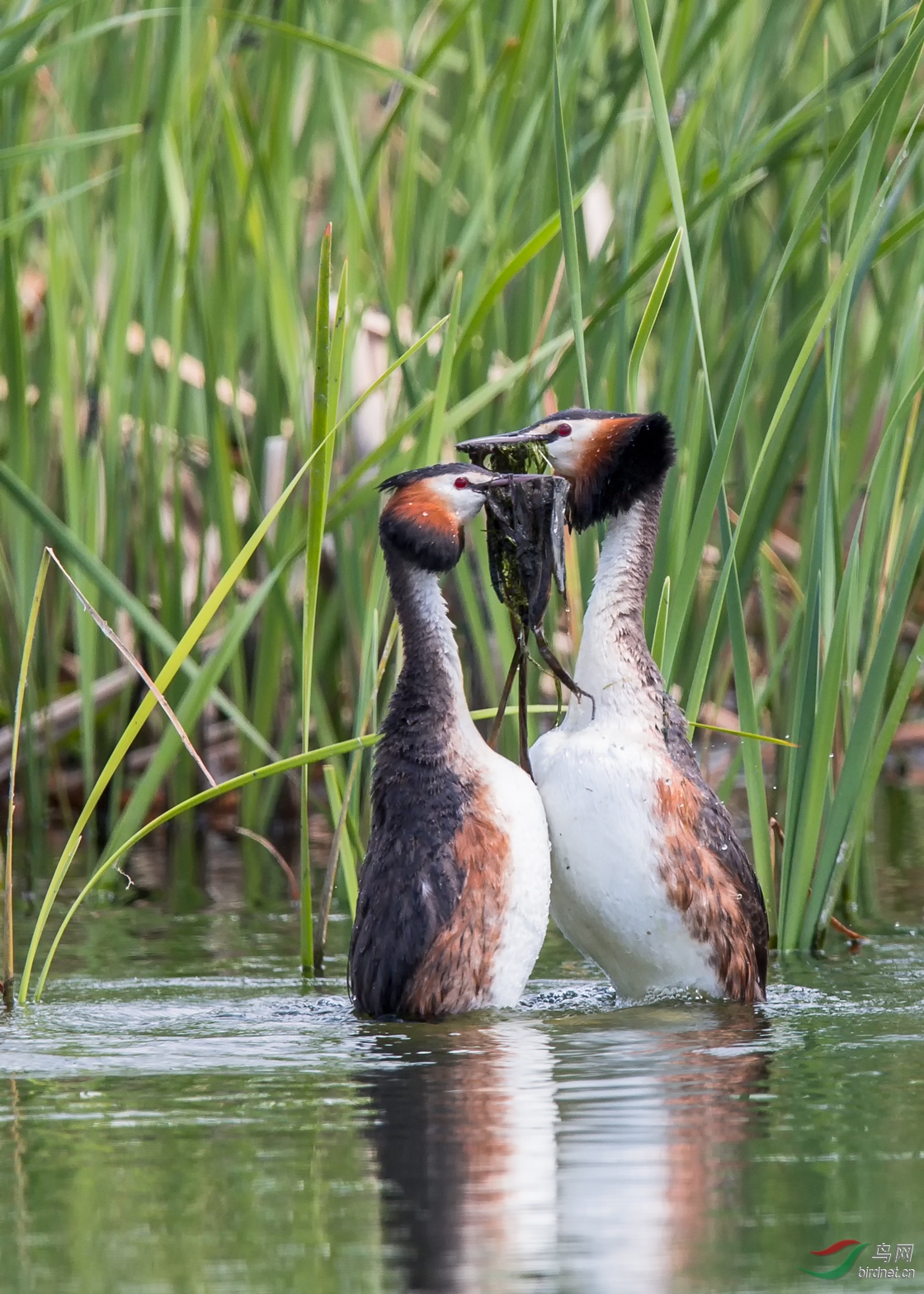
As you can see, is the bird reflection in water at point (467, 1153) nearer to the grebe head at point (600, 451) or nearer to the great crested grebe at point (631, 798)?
the great crested grebe at point (631, 798)

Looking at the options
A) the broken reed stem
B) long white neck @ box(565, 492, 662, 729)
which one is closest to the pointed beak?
long white neck @ box(565, 492, 662, 729)

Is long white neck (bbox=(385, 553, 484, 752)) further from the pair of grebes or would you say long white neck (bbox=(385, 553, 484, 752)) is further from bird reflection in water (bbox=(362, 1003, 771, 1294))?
bird reflection in water (bbox=(362, 1003, 771, 1294))

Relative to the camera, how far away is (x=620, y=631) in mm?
5207

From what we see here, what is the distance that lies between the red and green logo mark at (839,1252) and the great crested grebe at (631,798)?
6.88 feet

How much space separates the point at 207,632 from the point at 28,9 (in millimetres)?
3152

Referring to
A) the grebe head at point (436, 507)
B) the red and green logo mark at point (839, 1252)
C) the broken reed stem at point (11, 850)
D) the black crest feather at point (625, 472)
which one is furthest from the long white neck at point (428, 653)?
the red and green logo mark at point (839, 1252)

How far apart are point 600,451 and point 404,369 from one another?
2.45 ft

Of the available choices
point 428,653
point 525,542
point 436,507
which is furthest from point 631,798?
point 436,507

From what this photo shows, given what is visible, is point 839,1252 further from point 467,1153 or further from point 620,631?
point 620,631

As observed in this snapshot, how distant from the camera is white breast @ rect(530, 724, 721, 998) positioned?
4.97 metres

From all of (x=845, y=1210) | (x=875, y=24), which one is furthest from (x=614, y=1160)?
(x=875, y=24)

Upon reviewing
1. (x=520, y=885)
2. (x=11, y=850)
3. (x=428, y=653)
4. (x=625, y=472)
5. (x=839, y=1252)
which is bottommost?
Result: (x=839, y=1252)

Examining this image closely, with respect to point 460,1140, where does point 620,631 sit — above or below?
above

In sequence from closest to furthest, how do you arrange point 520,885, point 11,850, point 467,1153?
point 467,1153 → point 11,850 → point 520,885
